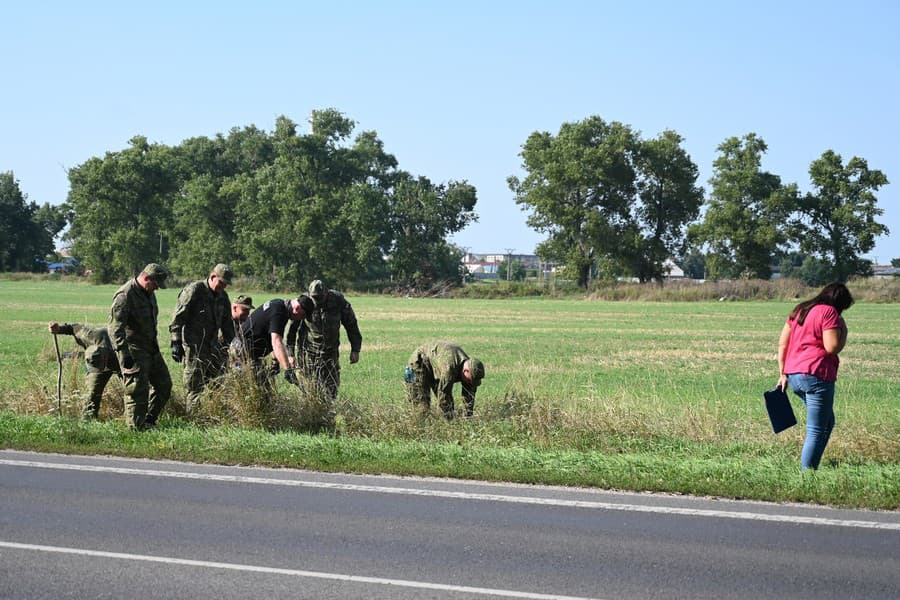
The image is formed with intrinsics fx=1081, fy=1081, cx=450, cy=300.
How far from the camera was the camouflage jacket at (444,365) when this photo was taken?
39.5ft

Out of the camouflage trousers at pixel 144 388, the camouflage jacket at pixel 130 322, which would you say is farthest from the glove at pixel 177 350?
the camouflage jacket at pixel 130 322

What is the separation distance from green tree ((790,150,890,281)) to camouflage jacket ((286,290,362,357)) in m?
84.9

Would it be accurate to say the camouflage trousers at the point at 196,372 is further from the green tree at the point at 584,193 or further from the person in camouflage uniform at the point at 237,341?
the green tree at the point at 584,193

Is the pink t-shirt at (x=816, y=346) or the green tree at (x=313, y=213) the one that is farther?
the green tree at (x=313, y=213)

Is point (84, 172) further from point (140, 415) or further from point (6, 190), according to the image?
point (140, 415)

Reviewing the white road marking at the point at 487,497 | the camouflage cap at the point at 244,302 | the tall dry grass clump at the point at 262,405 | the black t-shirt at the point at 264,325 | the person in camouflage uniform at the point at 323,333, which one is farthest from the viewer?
the camouflage cap at the point at 244,302

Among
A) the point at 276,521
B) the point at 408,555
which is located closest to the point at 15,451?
the point at 276,521

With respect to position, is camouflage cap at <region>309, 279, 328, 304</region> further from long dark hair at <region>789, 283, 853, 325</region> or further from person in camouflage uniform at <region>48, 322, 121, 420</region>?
long dark hair at <region>789, 283, 853, 325</region>

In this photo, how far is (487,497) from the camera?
8.91 metres

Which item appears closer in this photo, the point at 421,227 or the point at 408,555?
the point at 408,555

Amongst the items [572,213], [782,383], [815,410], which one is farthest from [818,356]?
[572,213]

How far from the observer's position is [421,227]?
97.7 metres

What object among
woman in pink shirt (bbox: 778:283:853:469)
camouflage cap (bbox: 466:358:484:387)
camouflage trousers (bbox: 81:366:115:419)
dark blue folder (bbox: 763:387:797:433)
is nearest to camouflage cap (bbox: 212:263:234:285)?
camouflage trousers (bbox: 81:366:115:419)

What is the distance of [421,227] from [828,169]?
3584 centimetres
